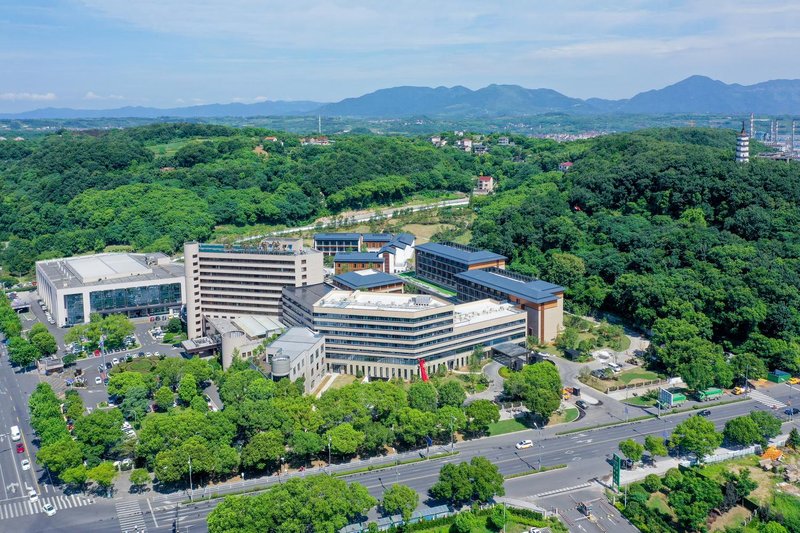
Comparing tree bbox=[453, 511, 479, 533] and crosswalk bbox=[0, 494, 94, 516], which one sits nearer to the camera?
tree bbox=[453, 511, 479, 533]

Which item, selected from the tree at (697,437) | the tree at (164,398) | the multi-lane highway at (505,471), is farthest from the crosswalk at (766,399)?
the tree at (164,398)

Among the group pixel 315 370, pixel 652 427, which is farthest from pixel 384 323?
pixel 652 427

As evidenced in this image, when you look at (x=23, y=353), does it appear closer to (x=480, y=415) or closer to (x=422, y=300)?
(x=422, y=300)

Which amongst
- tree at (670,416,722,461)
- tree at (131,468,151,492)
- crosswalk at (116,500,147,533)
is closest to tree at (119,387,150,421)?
tree at (131,468,151,492)

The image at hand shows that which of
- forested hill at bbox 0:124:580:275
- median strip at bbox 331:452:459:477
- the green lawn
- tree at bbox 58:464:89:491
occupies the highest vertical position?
forested hill at bbox 0:124:580:275

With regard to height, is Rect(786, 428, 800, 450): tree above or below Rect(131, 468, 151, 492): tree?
below

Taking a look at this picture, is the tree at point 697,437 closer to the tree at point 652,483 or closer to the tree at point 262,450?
the tree at point 652,483

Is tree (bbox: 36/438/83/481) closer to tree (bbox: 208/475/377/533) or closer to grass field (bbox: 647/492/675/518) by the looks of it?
tree (bbox: 208/475/377/533)
